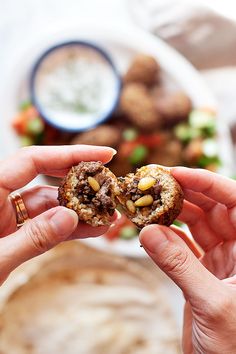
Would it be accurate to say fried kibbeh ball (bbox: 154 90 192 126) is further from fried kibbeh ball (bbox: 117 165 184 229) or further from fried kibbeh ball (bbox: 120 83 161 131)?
fried kibbeh ball (bbox: 117 165 184 229)

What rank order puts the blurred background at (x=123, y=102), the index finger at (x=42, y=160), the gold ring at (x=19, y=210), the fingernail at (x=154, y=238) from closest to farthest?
the fingernail at (x=154, y=238), the index finger at (x=42, y=160), the gold ring at (x=19, y=210), the blurred background at (x=123, y=102)

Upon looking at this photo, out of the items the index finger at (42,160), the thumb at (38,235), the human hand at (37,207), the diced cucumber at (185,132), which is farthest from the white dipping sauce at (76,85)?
the thumb at (38,235)

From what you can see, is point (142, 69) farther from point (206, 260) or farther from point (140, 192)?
point (140, 192)

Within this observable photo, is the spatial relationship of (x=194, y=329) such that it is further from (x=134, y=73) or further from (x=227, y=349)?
(x=134, y=73)

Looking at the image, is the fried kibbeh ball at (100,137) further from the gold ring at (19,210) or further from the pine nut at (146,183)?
the pine nut at (146,183)

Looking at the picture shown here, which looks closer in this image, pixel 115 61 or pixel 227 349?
pixel 227 349

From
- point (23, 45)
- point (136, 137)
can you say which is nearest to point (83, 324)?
→ point (136, 137)

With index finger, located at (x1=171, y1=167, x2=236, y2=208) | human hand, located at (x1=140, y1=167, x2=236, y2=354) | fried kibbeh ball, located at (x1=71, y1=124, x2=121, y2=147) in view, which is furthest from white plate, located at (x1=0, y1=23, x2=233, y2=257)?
index finger, located at (x1=171, y1=167, x2=236, y2=208)
